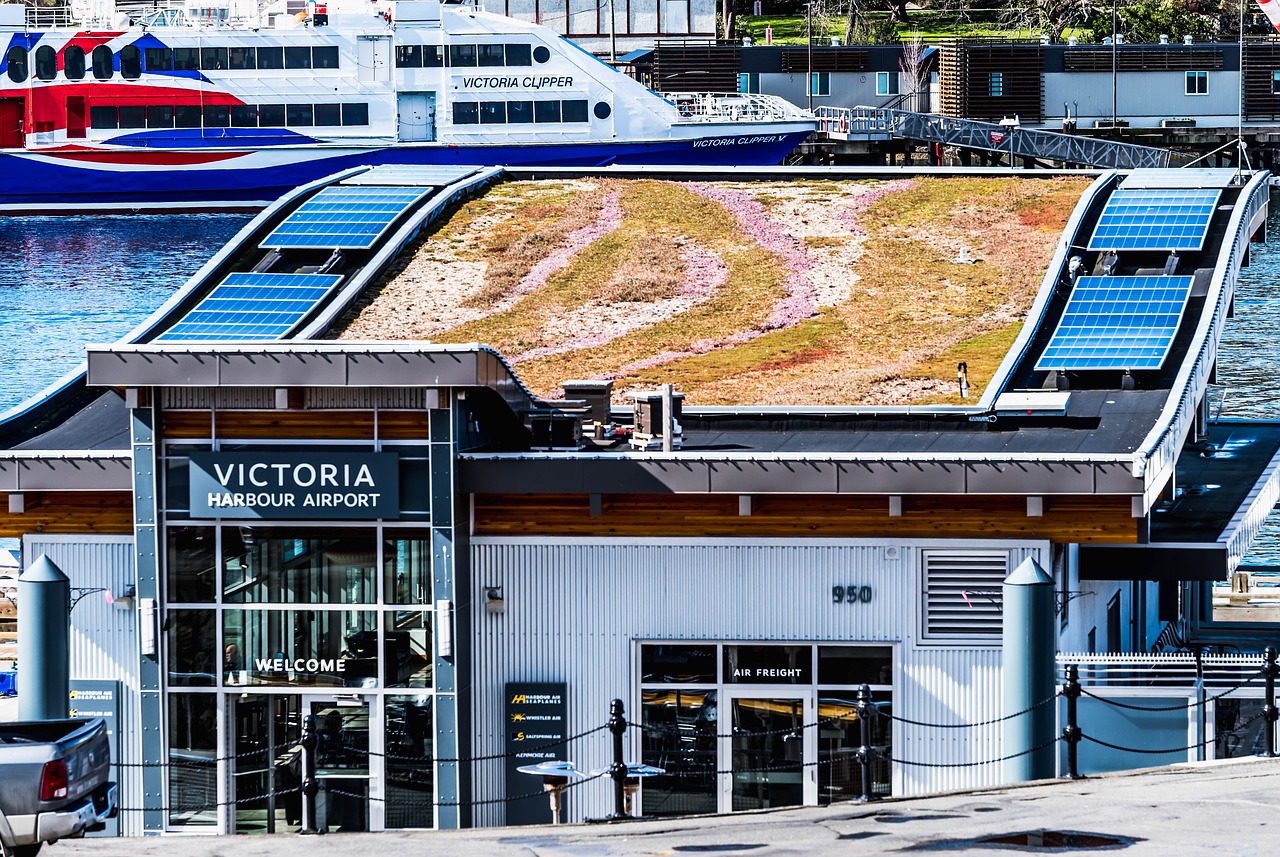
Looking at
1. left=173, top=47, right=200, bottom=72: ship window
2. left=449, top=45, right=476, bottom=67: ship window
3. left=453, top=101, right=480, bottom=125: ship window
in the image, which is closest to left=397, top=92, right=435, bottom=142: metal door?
left=453, top=101, right=480, bottom=125: ship window

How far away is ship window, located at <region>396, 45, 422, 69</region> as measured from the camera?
107 metres

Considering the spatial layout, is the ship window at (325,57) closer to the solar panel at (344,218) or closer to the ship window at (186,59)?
the ship window at (186,59)

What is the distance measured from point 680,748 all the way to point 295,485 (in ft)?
18.8

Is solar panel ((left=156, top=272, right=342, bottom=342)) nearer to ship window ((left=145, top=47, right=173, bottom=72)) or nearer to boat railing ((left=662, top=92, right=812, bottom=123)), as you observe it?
boat railing ((left=662, top=92, right=812, bottom=123))

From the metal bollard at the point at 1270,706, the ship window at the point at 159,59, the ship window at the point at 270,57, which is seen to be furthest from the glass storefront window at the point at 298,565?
the ship window at the point at 159,59

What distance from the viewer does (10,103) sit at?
11112cm

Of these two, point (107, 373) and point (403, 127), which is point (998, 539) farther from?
point (403, 127)

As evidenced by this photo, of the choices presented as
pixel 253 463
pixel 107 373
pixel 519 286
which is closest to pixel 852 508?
pixel 253 463

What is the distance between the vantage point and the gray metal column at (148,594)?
23.9 meters

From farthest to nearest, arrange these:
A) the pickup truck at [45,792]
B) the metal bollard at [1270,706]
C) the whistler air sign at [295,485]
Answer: the whistler air sign at [295,485]
the metal bollard at [1270,706]
the pickup truck at [45,792]

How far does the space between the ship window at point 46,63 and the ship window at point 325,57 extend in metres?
13.9

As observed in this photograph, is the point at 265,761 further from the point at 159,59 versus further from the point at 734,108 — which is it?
the point at 159,59

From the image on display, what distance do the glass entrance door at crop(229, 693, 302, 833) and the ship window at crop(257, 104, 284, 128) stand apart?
3451 inches

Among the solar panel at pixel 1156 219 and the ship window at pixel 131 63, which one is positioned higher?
the ship window at pixel 131 63
